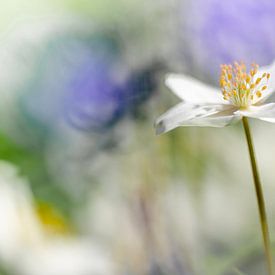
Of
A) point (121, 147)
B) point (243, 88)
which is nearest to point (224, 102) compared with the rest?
point (243, 88)

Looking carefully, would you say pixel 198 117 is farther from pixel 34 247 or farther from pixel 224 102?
pixel 34 247

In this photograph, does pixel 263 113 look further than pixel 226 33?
No

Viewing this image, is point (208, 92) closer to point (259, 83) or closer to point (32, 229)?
point (259, 83)

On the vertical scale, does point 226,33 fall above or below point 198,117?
above

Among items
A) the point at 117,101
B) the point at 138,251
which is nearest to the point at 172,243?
the point at 138,251

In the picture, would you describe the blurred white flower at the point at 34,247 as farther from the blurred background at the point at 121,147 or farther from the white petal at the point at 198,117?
the white petal at the point at 198,117

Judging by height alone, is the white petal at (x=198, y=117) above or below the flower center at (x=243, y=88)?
below

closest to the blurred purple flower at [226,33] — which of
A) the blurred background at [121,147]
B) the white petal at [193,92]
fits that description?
the blurred background at [121,147]

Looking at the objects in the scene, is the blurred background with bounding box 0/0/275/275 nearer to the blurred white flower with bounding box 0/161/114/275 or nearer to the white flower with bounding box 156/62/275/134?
the blurred white flower with bounding box 0/161/114/275
